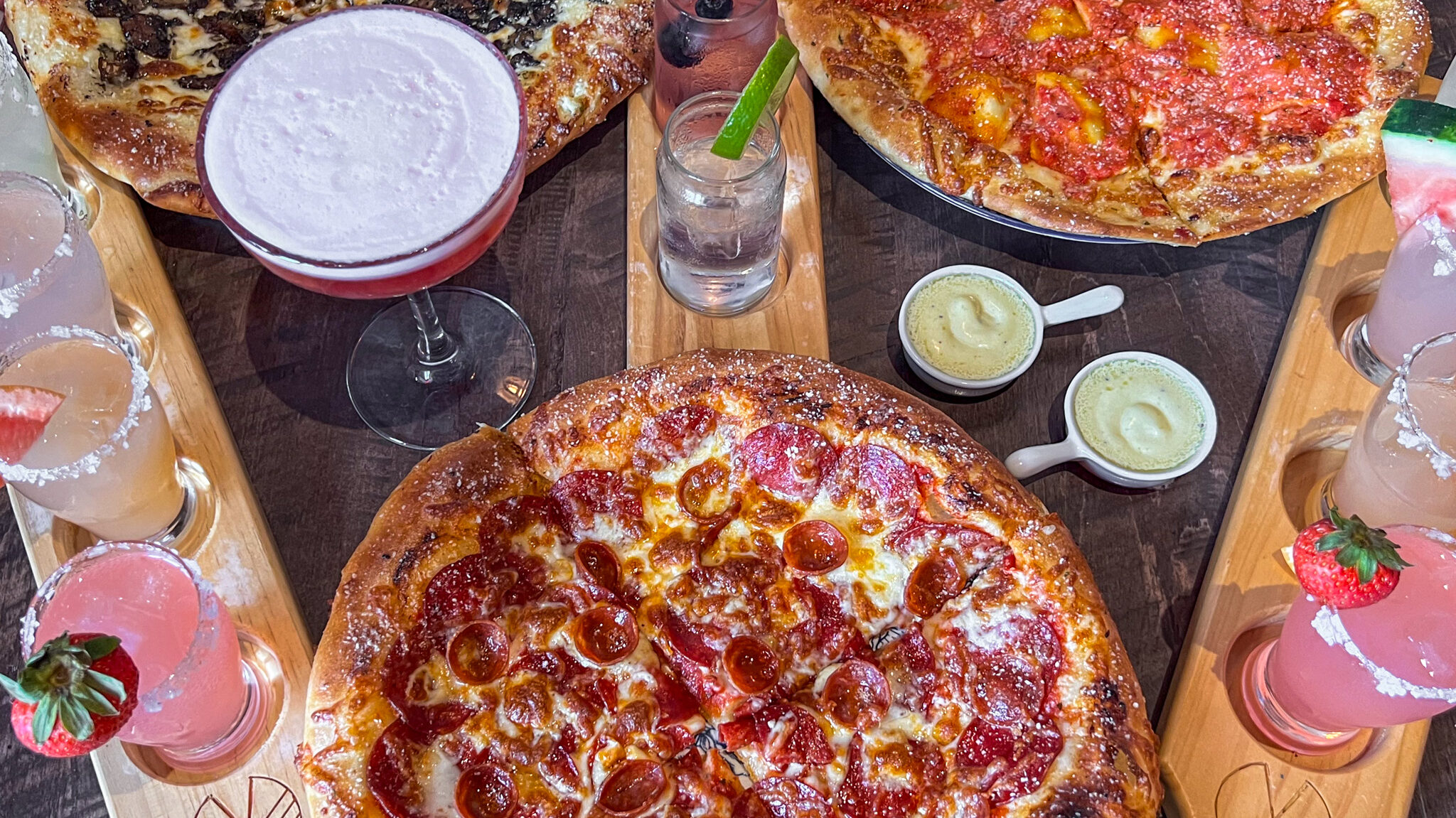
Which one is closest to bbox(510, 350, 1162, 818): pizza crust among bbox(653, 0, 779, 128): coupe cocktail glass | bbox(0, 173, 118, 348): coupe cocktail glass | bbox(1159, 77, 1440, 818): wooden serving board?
bbox(1159, 77, 1440, 818): wooden serving board

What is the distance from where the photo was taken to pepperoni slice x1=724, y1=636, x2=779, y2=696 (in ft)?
6.61

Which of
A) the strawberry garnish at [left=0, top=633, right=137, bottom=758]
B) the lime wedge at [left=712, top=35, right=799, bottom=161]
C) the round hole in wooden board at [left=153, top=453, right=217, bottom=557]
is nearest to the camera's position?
the strawberry garnish at [left=0, top=633, right=137, bottom=758]

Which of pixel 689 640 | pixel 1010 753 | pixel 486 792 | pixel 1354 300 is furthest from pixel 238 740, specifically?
pixel 1354 300

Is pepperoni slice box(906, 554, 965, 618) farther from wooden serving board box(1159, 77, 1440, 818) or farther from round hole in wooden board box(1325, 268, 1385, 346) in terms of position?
round hole in wooden board box(1325, 268, 1385, 346)

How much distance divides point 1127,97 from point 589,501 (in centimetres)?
183

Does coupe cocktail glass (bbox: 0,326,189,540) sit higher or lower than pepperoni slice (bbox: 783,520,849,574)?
higher

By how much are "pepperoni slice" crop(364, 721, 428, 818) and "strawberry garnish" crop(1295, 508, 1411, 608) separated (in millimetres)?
1616

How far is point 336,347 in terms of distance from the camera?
258 centimetres

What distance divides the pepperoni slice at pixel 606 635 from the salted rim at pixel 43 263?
50.2 inches

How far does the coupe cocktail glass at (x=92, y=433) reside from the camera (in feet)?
6.30

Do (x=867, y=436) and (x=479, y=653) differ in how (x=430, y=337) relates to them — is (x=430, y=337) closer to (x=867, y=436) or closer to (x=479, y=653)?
(x=479, y=653)

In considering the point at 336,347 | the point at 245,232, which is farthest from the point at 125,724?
the point at 336,347

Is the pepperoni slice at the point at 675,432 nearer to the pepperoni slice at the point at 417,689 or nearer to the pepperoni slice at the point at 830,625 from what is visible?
the pepperoni slice at the point at 830,625

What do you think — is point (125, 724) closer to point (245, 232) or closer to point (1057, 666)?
point (245, 232)
